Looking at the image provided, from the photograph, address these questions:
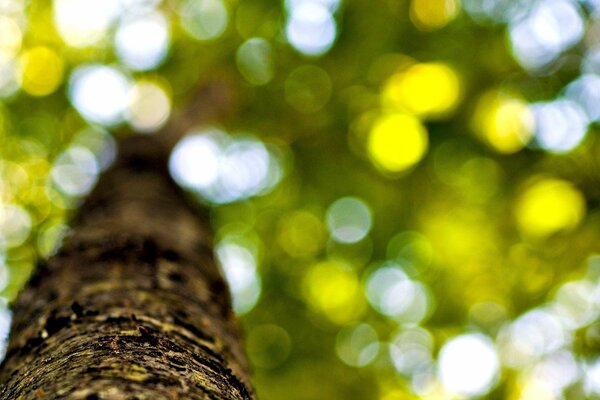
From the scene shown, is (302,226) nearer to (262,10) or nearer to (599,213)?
(262,10)

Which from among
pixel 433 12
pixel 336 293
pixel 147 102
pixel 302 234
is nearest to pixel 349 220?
pixel 302 234

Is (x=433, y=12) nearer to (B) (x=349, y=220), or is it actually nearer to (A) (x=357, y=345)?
(B) (x=349, y=220)

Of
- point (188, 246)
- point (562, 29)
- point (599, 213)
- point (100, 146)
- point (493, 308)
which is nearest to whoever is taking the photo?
point (188, 246)

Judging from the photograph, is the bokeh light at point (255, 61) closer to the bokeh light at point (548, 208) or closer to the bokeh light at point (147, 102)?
the bokeh light at point (147, 102)

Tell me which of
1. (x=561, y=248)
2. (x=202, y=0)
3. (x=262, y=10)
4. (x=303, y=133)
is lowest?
(x=561, y=248)

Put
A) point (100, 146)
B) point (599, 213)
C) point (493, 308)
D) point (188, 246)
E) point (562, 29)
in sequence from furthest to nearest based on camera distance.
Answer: point (100, 146), point (493, 308), point (562, 29), point (599, 213), point (188, 246)

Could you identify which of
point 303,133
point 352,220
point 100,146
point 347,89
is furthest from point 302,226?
point 100,146
